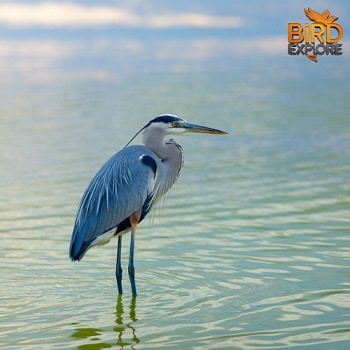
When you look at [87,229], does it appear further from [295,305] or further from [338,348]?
[338,348]

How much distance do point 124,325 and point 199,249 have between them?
2.05 metres

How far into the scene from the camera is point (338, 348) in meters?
6.15

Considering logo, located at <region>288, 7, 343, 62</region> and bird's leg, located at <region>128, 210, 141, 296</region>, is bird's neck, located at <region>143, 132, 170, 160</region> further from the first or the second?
logo, located at <region>288, 7, 343, 62</region>

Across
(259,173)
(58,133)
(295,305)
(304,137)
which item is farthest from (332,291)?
(58,133)

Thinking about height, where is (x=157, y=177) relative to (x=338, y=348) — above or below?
above

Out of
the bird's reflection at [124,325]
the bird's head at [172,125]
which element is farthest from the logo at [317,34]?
the bird's reflection at [124,325]

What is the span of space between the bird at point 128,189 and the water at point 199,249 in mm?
428

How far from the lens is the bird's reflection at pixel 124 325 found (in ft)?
21.1

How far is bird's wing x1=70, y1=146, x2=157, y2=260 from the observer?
24.1 ft

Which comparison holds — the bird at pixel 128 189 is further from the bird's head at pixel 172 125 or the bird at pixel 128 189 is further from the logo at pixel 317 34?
the logo at pixel 317 34

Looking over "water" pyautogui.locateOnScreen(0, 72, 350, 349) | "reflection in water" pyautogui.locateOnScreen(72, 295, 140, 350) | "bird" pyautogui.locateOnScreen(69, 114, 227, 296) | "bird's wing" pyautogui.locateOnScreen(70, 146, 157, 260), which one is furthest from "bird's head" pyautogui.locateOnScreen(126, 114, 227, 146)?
"reflection in water" pyautogui.locateOnScreen(72, 295, 140, 350)

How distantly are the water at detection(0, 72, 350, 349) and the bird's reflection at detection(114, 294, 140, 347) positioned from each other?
0.02 metres

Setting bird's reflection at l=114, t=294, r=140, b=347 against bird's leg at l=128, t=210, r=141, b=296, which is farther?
bird's leg at l=128, t=210, r=141, b=296

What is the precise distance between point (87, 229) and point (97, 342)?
1.07m
